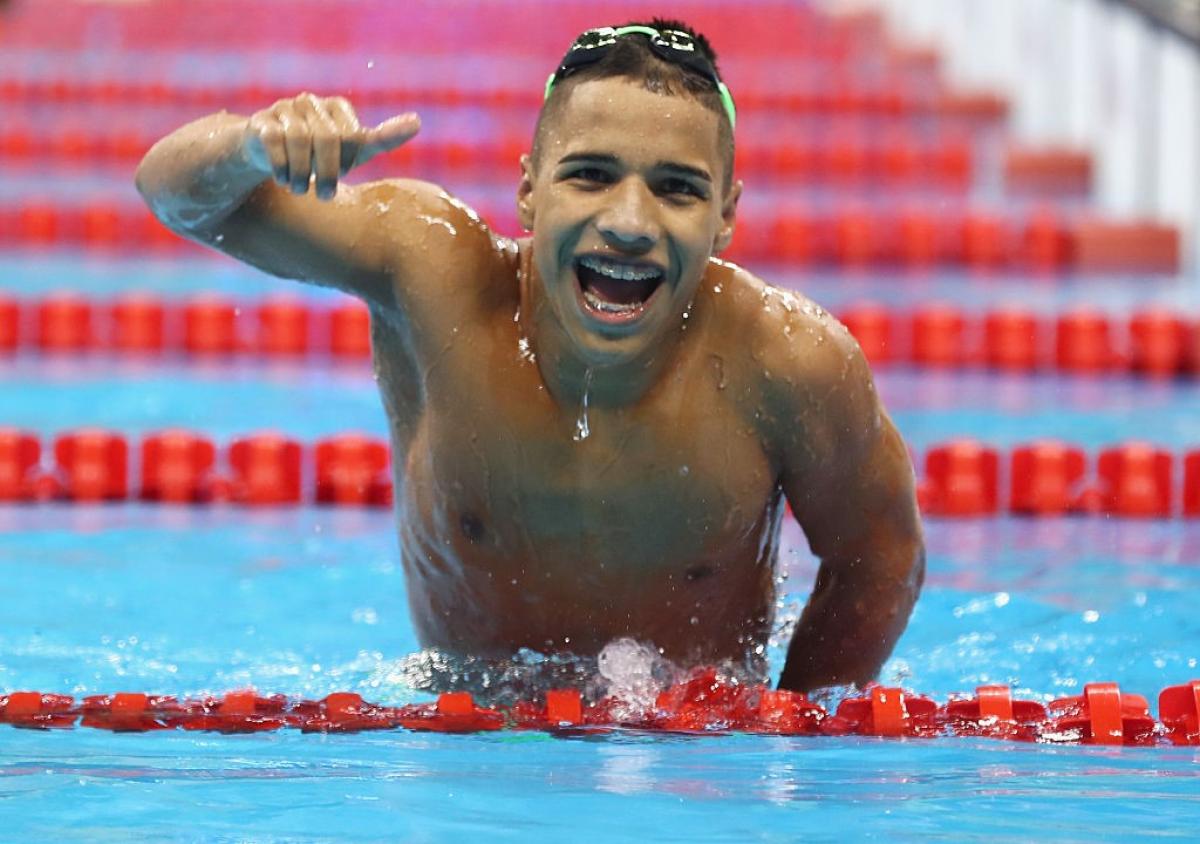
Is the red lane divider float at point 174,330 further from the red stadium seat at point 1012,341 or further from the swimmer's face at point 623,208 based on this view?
the swimmer's face at point 623,208

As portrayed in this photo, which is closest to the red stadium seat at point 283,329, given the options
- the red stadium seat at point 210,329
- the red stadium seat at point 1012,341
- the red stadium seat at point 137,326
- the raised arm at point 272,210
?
the red stadium seat at point 210,329

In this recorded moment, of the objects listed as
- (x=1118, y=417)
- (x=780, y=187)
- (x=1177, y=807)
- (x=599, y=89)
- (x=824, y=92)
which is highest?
(x=824, y=92)

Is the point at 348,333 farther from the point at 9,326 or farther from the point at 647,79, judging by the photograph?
the point at 647,79

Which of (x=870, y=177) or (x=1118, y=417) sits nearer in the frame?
(x=1118, y=417)

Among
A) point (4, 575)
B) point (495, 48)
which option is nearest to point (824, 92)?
point (495, 48)

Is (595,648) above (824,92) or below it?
below

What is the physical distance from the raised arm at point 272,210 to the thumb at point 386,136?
0.02m

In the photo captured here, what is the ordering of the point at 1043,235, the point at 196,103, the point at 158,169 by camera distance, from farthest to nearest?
the point at 196,103 → the point at 1043,235 → the point at 158,169

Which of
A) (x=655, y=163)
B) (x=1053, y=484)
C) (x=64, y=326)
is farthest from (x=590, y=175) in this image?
(x=64, y=326)

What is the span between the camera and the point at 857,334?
25.0 feet

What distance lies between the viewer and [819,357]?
2.99 m

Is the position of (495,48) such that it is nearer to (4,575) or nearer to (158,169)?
(4,575)

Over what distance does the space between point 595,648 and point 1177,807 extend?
98 centimetres

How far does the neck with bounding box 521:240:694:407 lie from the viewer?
9.73 ft
